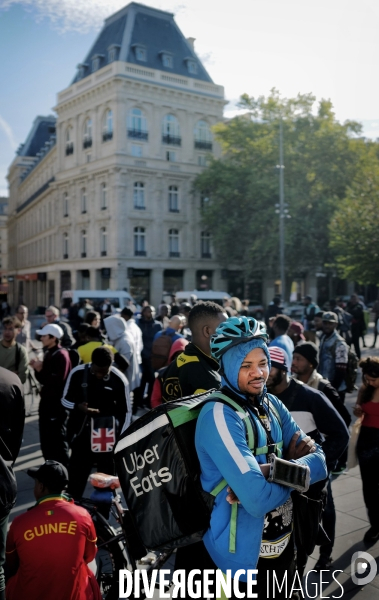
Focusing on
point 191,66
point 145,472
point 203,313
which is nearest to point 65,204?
point 191,66

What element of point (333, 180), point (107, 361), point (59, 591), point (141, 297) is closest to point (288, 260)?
point (333, 180)

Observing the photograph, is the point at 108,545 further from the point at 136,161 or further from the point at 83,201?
the point at 83,201

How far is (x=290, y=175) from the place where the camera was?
114 ft

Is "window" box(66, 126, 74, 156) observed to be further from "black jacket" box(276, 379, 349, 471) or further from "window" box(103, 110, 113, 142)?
"black jacket" box(276, 379, 349, 471)

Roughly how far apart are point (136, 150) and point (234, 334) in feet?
133

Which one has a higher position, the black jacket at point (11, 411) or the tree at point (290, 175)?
the tree at point (290, 175)

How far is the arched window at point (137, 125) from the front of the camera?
133 ft

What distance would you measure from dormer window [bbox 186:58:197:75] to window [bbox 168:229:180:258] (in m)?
13.2

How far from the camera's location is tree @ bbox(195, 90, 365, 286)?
33.8 m

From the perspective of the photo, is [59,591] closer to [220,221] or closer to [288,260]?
[288,260]

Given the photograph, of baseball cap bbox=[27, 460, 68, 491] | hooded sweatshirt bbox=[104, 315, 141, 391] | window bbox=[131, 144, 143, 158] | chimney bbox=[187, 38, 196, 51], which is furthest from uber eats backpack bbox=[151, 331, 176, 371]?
chimney bbox=[187, 38, 196, 51]

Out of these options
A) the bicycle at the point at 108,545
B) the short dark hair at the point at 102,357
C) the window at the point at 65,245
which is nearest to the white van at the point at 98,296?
the window at the point at 65,245

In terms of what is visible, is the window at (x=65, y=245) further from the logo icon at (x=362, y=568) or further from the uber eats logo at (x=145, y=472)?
the uber eats logo at (x=145, y=472)

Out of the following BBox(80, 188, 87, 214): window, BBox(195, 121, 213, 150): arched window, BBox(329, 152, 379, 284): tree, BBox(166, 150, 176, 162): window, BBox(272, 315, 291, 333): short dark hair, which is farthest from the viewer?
BBox(80, 188, 87, 214): window
